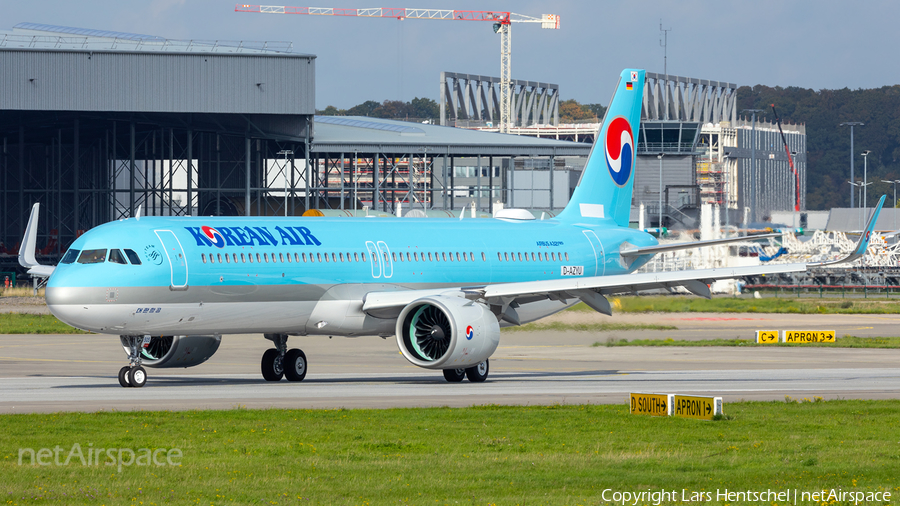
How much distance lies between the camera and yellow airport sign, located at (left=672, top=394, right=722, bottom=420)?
2167 centimetres

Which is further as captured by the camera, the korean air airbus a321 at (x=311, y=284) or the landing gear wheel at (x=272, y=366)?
the landing gear wheel at (x=272, y=366)

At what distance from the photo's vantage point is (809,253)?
114 meters

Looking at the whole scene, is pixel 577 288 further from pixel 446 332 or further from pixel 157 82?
pixel 157 82

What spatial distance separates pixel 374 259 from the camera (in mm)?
32938

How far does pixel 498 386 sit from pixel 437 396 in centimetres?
358

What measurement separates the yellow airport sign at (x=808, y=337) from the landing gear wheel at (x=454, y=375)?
24342 mm

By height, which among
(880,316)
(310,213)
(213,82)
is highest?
(213,82)

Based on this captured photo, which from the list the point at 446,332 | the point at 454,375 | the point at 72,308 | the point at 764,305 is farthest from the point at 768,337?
the point at 72,308

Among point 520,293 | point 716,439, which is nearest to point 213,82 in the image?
point 520,293

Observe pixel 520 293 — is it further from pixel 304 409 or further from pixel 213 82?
pixel 213 82

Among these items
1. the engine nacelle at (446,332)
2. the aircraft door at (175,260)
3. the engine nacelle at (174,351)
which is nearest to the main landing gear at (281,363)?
the engine nacelle at (174,351)

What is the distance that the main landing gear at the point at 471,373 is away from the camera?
32.4 m

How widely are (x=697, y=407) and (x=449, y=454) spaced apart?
20.8 ft

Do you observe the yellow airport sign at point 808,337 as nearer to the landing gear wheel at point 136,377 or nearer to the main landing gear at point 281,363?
the main landing gear at point 281,363
